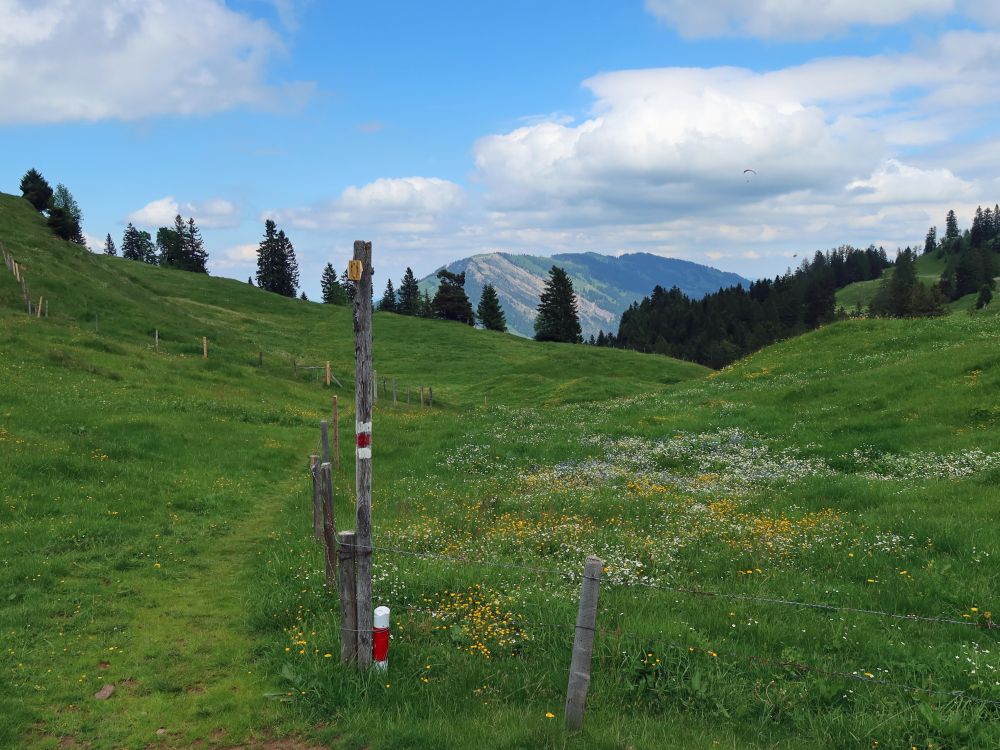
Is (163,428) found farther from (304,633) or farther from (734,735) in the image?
(734,735)

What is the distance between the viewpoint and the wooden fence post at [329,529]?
1102 centimetres

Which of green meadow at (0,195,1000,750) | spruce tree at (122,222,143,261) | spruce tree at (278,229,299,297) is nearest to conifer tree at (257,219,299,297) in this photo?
spruce tree at (278,229,299,297)

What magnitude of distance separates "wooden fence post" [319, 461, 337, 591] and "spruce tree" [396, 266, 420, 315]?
452 feet

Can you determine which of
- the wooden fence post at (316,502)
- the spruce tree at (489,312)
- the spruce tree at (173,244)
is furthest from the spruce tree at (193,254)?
the wooden fence post at (316,502)

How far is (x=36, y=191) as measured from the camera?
80.1m

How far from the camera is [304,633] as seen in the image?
973cm

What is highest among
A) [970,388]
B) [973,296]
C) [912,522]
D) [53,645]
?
[973,296]

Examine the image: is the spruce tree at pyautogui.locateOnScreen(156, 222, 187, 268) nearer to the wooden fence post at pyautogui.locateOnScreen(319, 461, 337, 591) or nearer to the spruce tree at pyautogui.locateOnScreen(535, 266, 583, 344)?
the spruce tree at pyautogui.locateOnScreen(535, 266, 583, 344)

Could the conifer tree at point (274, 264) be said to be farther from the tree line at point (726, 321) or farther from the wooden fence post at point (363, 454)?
the wooden fence post at point (363, 454)

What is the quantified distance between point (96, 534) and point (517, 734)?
1180 cm

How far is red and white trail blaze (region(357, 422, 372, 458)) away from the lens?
8.67 metres

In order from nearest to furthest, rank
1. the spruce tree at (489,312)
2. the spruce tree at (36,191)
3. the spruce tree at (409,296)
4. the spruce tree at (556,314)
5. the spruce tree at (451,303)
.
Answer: the spruce tree at (36,191)
the spruce tree at (556,314)
the spruce tree at (451,303)
the spruce tree at (489,312)
the spruce tree at (409,296)

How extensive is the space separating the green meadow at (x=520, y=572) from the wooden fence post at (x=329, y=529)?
0.33 m

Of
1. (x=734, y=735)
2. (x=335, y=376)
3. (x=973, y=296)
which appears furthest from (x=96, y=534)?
(x=973, y=296)
